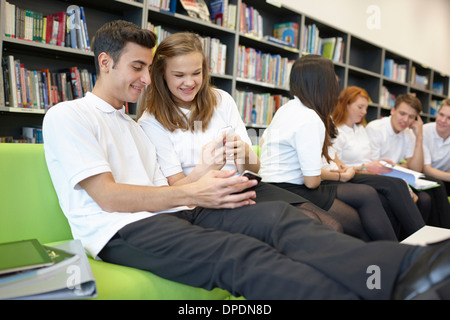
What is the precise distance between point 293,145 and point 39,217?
3.94 feet

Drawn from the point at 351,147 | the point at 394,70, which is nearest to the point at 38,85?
the point at 351,147

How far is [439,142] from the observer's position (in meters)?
3.57

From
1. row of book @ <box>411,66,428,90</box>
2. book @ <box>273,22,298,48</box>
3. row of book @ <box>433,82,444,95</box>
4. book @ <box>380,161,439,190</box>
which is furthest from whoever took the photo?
row of book @ <box>433,82,444,95</box>

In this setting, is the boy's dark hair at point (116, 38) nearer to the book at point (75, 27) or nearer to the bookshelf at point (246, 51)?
the bookshelf at point (246, 51)

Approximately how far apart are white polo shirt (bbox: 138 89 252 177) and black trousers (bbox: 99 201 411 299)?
0.40 m

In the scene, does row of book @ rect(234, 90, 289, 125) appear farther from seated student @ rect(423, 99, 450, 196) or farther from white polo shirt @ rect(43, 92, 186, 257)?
white polo shirt @ rect(43, 92, 186, 257)

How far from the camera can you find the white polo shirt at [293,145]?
6.14ft

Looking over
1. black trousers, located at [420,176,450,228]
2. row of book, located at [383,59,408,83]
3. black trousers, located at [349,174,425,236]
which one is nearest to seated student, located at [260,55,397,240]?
black trousers, located at [349,174,425,236]

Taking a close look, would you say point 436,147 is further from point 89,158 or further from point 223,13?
point 89,158

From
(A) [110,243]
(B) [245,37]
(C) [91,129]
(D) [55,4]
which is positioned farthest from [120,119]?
(B) [245,37]

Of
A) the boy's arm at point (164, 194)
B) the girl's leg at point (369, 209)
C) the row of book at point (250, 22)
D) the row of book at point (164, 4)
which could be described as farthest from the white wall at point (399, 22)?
the boy's arm at point (164, 194)

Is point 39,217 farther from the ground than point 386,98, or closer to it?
closer to it

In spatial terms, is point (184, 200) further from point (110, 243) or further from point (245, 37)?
point (245, 37)

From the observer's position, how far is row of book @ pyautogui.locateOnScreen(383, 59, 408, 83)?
17.9 feet
